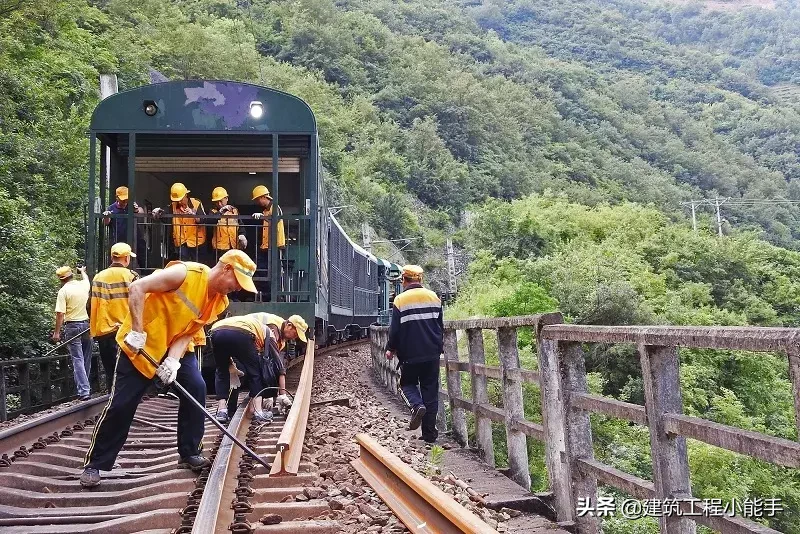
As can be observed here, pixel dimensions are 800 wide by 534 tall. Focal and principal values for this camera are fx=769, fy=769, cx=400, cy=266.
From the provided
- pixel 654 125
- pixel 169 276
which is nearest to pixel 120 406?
pixel 169 276

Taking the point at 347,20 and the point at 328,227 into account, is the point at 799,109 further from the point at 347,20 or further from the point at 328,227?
the point at 328,227

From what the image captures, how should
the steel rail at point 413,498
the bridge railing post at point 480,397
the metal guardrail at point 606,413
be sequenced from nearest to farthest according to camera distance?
the metal guardrail at point 606,413
the steel rail at point 413,498
the bridge railing post at point 480,397

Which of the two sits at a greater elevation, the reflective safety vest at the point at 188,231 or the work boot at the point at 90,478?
the reflective safety vest at the point at 188,231

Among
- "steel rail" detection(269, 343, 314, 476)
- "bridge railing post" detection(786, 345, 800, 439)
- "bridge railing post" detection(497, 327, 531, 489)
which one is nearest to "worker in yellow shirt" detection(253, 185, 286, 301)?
"steel rail" detection(269, 343, 314, 476)

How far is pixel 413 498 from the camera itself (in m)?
4.05

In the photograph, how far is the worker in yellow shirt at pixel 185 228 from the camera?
969cm

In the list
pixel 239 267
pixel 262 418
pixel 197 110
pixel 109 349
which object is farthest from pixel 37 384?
pixel 239 267

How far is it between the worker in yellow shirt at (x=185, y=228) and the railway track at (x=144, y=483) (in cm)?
325

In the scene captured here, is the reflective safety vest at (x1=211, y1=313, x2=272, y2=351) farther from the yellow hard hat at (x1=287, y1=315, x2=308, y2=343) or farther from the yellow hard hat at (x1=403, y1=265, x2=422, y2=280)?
the yellow hard hat at (x1=403, y1=265, x2=422, y2=280)

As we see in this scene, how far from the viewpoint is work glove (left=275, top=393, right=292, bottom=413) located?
7838 mm

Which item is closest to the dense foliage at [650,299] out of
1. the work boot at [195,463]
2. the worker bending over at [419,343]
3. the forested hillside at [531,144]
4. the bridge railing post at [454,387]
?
the forested hillside at [531,144]

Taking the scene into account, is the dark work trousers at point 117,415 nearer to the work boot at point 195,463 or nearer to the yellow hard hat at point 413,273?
the work boot at point 195,463

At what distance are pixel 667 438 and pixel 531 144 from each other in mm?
90750

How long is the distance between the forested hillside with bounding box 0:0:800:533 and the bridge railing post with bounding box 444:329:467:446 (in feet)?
10.9
